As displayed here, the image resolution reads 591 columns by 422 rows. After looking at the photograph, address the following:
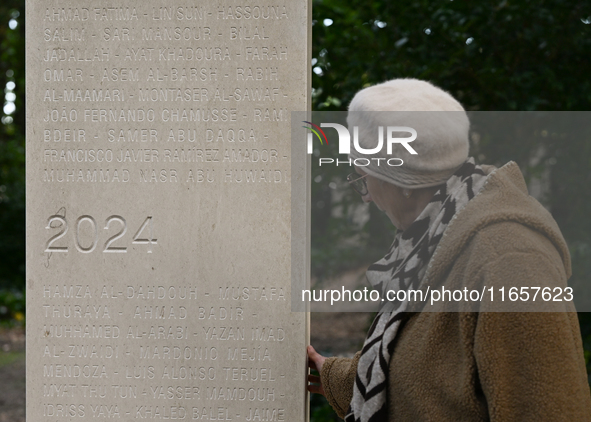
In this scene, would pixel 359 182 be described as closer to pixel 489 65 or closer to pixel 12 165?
pixel 489 65

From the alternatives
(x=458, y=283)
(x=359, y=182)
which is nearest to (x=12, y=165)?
(x=359, y=182)

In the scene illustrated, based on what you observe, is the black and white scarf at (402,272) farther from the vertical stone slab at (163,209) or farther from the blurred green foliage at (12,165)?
the blurred green foliage at (12,165)

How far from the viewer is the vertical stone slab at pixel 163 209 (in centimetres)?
189

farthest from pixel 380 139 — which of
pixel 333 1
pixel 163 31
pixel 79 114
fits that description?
pixel 333 1

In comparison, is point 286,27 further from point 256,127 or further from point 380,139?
point 380,139

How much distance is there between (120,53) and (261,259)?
96 cm

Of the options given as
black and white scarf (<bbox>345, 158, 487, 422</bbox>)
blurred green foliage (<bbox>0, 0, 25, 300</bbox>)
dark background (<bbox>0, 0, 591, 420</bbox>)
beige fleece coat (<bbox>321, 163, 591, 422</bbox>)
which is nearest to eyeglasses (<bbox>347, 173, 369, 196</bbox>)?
black and white scarf (<bbox>345, 158, 487, 422</bbox>)

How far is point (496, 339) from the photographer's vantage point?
1143mm

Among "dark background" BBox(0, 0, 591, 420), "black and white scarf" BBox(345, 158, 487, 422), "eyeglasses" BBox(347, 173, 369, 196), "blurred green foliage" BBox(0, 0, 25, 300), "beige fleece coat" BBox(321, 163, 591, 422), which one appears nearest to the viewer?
"beige fleece coat" BBox(321, 163, 591, 422)

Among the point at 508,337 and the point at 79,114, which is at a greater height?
the point at 79,114

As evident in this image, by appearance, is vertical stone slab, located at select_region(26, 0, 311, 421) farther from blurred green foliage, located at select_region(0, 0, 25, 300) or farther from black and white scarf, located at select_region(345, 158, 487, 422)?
blurred green foliage, located at select_region(0, 0, 25, 300)

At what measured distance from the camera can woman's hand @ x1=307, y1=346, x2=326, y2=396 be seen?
75.7 inches

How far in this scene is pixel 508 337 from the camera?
44.9 inches

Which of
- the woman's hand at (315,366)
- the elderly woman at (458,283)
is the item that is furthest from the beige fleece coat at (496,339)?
the woman's hand at (315,366)
